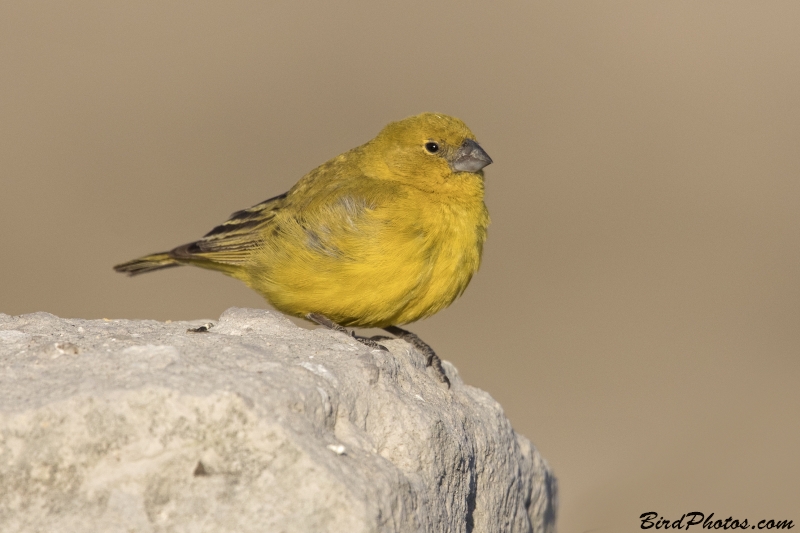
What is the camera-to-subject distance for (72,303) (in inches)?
457

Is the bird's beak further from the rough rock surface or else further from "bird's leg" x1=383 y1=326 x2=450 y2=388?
the rough rock surface

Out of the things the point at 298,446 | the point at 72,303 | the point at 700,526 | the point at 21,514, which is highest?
the point at 298,446

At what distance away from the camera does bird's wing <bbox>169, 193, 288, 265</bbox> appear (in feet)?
21.5

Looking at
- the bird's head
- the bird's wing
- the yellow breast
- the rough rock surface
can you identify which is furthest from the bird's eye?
the rough rock surface

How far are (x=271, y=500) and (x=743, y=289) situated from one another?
9747 mm

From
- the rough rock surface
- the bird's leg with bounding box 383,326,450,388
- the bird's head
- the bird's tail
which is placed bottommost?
the bird's tail

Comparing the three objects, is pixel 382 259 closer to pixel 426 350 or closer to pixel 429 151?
pixel 426 350

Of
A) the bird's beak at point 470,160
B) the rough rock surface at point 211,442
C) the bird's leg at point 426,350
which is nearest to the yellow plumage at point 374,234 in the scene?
the bird's beak at point 470,160

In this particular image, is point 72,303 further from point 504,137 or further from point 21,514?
point 21,514

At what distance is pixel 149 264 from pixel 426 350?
2.32 meters

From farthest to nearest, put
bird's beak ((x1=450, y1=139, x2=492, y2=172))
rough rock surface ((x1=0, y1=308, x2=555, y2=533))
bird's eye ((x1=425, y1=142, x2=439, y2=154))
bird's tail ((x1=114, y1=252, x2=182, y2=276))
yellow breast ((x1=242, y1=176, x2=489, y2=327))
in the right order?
bird's tail ((x1=114, y1=252, x2=182, y2=276)), bird's eye ((x1=425, y1=142, x2=439, y2=154)), bird's beak ((x1=450, y1=139, x2=492, y2=172)), yellow breast ((x1=242, y1=176, x2=489, y2=327)), rough rock surface ((x1=0, y1=308, x2=555, y2=533))

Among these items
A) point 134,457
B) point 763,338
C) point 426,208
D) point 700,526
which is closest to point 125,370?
point 134,457

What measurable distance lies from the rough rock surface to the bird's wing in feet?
7.37

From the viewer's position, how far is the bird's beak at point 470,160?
20.7 feet
